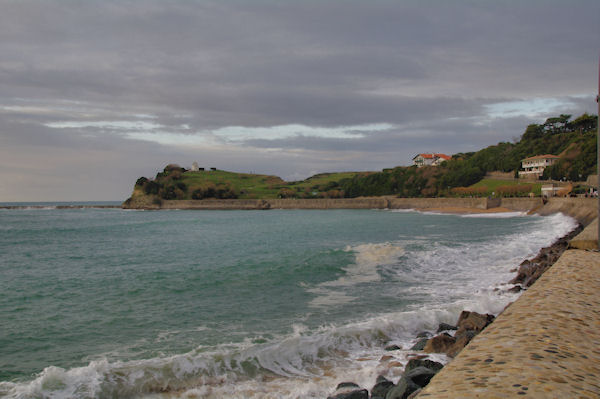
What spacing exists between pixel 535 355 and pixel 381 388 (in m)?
2.18

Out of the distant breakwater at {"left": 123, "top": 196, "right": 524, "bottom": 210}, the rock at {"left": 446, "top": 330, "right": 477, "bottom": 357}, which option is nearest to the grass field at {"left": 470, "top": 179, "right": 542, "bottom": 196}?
the distant breakwater at {"left": 123, "top": 196, "right": 524, "bottom": 210}

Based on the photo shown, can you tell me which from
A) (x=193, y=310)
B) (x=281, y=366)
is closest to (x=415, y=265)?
(x=193, y=310)

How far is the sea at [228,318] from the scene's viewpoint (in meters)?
6.73

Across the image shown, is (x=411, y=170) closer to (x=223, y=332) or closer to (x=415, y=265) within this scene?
(x=415, y=265)

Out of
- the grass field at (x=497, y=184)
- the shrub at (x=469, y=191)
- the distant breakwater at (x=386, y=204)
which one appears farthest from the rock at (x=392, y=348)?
the shrub at (x=469, y=191)

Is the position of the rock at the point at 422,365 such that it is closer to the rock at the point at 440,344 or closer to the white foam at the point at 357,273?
the rock at the point at 440,344

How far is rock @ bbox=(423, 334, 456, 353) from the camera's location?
7.27m

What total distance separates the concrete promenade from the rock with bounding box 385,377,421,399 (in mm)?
762

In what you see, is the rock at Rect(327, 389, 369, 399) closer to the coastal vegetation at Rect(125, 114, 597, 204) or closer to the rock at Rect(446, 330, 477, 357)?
the rock at Rect(446, 330, 477, 357)

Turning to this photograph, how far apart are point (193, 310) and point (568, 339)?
8820mm

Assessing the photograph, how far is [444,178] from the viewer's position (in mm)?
105812

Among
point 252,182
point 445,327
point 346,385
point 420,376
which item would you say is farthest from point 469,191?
point 420,376

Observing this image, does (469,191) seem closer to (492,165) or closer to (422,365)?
(492,165)

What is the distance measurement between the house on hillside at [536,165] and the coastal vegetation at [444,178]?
85.8 inches
